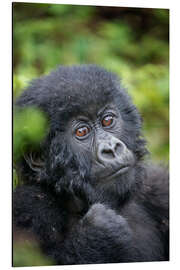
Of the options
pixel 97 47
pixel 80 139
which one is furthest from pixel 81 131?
pixel 97 47

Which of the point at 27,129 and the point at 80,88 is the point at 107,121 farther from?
the point at 27,129

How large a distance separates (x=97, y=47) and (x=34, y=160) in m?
1.53

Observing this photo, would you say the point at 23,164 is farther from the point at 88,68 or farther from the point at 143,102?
the point at 143,102

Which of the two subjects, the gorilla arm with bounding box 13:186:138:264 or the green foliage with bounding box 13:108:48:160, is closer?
the gorilla arm with bounding box 13:186:138:264

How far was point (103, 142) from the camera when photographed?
3912 mm

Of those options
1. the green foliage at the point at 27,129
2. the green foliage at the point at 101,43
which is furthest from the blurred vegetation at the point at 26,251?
the green foliage at the point at 101,43

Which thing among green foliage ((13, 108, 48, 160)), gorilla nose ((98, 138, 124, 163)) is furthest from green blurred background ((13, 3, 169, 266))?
gorilla nose ((98, 138, 124, 163))

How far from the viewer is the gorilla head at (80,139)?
3.88m

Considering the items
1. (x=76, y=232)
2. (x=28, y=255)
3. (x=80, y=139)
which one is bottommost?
(x=28, y=255)

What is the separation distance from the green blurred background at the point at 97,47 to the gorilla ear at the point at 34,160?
0.37ft

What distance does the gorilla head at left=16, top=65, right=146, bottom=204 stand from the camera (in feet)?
12.7

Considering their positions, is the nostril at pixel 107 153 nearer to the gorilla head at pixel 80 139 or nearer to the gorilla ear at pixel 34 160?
the gorilla head at pixel 80 139

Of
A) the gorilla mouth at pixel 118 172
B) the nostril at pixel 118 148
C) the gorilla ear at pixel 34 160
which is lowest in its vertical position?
the gorilla mouth at pixel 118 172

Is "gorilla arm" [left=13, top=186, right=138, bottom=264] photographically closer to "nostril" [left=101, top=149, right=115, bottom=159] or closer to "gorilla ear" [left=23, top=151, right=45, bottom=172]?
"gorilla ear" [left=23, top=151, right=45, bottom=172]
